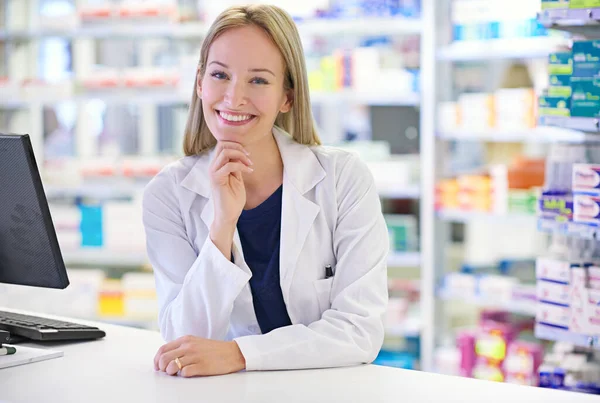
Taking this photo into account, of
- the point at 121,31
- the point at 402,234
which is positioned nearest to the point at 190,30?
the point at 121,31

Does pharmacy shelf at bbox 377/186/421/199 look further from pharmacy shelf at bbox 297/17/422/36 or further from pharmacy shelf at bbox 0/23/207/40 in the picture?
pharmacy shelf at bbox 0/23/207/40

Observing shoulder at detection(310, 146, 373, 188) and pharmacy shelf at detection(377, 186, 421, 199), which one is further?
pharmacy shelf at detection(377, 186, 421, 199)

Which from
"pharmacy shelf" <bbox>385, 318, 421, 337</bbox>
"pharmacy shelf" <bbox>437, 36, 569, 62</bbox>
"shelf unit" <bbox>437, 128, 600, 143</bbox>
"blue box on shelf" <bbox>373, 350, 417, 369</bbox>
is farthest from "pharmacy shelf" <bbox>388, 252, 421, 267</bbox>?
"pharmacy shelf" <bbox>437, 36, 569, 62</bbox>

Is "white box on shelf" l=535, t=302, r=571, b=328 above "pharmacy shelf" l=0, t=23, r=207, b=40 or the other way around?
the other way around

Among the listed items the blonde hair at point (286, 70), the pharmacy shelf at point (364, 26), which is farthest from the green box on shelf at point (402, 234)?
the blonde hair at point (286, 70)

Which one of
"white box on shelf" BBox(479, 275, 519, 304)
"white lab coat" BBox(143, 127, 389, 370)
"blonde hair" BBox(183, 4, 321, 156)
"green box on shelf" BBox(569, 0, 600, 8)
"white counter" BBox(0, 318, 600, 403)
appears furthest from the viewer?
"white box on shelf" BBox(479, 275, 519, 304)

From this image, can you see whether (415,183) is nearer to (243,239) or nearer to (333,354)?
(243,239)

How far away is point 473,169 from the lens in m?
5.08

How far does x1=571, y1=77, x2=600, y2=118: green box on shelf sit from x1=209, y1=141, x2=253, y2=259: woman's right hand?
1238 mm

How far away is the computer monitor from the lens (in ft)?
6.72

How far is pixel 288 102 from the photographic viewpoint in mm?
2557

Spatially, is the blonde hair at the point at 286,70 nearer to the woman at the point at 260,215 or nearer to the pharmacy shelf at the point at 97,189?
the woman at the point at 260,215

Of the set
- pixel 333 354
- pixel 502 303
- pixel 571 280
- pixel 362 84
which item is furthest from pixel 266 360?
pixel 362 84

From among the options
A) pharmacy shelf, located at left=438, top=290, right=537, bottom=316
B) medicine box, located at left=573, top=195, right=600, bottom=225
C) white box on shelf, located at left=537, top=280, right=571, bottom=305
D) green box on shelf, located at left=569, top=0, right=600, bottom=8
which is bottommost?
pharmacy shelf, located at left=438, top=290, right=537, bottom=316
